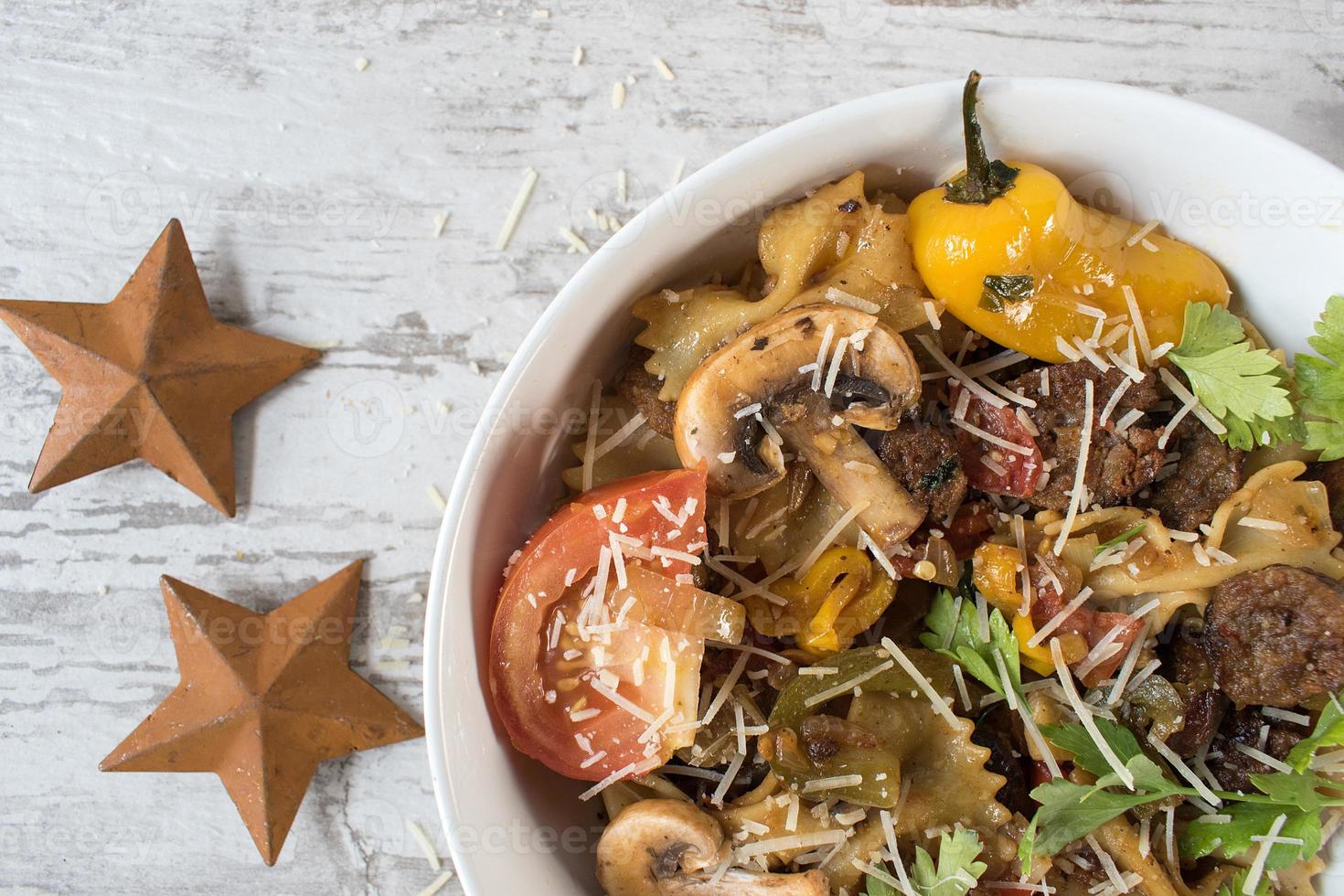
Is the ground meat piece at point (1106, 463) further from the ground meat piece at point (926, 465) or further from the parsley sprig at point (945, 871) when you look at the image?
the parsley sprig at point (945, 871)

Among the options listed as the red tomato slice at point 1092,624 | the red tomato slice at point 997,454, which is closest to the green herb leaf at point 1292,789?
the red tomato slice at point 1092,624

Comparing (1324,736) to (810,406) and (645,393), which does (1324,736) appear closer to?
(810,406)

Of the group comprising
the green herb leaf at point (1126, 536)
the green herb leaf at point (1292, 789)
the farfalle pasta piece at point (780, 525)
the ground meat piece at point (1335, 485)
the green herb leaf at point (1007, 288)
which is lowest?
the green herb leaf at point (1292, 789)

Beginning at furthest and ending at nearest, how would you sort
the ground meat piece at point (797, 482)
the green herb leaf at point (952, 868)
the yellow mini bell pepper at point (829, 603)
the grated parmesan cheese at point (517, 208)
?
the grated parmesan cheese at point (517, 208), the ground meat piece at point (797, 482), the yellow mini bell pepper at point (829, 603), the green herb leaf at point (952, 868)

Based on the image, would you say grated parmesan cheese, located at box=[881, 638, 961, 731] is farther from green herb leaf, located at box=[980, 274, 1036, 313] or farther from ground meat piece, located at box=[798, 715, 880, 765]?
green herb leaf, located at box=[980, 274, 1036, 313]

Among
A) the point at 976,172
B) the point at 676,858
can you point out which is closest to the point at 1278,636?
the point at 976,172

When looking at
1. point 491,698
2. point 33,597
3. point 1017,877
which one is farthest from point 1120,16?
point 33,597

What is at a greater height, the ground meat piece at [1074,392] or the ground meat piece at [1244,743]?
the ground meat piece at [1074,392]
